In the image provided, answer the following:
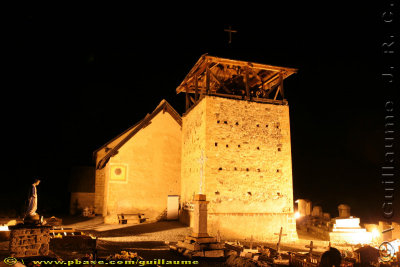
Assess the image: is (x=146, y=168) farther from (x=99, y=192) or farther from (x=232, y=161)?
(x=99, y=192)

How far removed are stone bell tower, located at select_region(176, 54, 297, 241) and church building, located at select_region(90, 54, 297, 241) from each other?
0.15ft

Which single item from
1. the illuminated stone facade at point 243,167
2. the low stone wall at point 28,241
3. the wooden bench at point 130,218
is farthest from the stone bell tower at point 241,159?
the low stone wall at point 28,241

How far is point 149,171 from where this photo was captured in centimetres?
2028

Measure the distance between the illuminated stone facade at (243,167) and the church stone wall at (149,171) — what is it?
3.54 m

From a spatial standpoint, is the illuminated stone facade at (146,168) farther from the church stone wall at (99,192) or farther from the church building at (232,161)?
the church stone wall at (99,192)

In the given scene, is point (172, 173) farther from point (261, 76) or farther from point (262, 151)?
point (261, 76)

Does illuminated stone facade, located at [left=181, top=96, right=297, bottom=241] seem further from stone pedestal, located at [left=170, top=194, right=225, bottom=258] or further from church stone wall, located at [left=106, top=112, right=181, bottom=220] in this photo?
church stone wall, located at [left=106, top=112, right=181, bottom=220]

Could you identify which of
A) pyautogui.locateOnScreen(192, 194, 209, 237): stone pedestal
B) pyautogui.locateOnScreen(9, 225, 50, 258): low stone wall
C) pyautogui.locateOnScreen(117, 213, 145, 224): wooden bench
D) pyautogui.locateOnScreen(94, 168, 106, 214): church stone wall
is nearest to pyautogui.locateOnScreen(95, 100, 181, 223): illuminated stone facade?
pyautogui.locateOnScreen(117, 213, 145, 224): wooden bench

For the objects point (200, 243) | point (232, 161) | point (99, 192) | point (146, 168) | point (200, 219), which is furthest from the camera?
point (99, 192)

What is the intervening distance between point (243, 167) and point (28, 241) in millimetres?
9835

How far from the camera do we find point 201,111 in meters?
16.2

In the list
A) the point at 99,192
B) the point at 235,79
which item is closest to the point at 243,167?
the point at 235,79

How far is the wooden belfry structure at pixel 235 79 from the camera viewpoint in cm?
1617

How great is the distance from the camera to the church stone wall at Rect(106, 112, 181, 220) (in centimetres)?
1945
